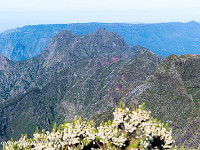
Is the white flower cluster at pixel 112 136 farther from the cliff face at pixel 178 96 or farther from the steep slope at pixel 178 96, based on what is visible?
the cliff face at pixel 178 96

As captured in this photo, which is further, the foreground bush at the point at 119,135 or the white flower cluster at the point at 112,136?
the white flower cluster at the point at 112,136

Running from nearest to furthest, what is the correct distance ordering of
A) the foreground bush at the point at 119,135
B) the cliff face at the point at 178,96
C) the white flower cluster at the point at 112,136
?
1. the foreground bush at the point at 119,135
2. the white flower cluster at the point at 112,136
3. the cliff face at the point at 178,96

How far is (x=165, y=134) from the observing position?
27.9m

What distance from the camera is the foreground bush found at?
1091 inches

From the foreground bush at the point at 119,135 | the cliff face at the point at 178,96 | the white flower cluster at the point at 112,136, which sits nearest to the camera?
the foreground bush at the point at 119,135

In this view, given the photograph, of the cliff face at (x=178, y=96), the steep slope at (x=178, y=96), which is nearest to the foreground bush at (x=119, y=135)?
the steep slope at (x=178, y=96)

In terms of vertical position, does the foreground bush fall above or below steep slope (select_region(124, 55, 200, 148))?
above

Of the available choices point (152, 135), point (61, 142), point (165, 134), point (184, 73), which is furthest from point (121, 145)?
point (184, 73)

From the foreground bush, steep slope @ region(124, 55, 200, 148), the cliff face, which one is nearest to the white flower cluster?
the foreground bush

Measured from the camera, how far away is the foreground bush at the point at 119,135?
1091 inches

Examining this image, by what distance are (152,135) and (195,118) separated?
79.5 metres

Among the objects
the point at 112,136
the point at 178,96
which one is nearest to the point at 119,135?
the point at 112,136

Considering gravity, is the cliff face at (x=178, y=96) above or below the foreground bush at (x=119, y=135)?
below

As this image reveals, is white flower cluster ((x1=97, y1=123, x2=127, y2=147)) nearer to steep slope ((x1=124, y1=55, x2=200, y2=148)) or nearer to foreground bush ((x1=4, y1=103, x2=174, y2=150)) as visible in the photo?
foreground bush ((x1=4, y1=103, x2=174, y2=150))
